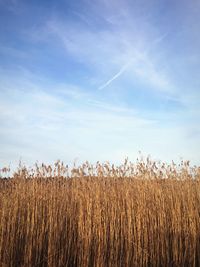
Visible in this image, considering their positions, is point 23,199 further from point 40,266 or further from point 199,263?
point 199,263

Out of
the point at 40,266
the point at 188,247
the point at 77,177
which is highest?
the point at 77,177

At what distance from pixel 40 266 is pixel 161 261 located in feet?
5.09

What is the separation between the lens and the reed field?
3.50 metres

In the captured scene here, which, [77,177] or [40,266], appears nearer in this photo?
[40,266]

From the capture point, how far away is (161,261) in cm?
365

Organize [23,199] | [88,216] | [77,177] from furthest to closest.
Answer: [77,177] < [23,199] < [88,216]

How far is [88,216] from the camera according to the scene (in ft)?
11.7

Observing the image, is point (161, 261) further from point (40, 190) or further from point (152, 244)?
point (40, 190)

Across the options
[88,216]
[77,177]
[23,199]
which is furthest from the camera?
[77,177]

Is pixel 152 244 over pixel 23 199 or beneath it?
beneath

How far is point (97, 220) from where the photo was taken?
357 cm

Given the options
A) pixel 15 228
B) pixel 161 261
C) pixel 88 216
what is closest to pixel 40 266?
pixel 15 228

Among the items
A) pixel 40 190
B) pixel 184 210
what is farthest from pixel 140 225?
pixel 40 190

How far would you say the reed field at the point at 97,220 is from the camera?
11.5 feet
